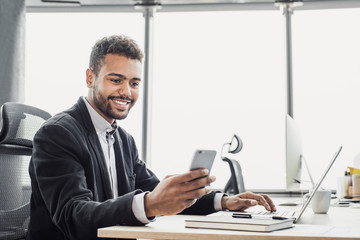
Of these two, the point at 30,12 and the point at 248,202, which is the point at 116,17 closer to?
the point at 30,12

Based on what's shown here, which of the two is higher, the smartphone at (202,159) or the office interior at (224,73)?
the office interior at (224,73)

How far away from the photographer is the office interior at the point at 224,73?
4379mm

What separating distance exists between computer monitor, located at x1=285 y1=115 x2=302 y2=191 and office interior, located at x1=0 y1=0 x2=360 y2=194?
1807mm

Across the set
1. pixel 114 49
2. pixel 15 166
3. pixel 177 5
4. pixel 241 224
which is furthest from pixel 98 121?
pixel 177 5

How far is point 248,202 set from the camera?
181 cm

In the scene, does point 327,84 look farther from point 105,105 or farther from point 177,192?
→ point 177,192

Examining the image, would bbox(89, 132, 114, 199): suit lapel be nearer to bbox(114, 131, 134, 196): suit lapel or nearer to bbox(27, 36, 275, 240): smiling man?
bbox(27, 36, 275, 240): smiling man

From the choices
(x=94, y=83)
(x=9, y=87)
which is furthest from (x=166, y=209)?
(x=9, y=87)

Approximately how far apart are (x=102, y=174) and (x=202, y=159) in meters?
0.61

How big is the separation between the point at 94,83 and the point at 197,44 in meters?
2.80

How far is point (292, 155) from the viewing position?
2271mm

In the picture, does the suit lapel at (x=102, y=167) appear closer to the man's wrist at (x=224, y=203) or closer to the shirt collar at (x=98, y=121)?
the shirt collar at (x=98, y=121)

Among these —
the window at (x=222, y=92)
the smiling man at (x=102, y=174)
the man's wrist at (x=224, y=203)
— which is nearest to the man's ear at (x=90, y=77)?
the smiling man at (x=102, y=174)

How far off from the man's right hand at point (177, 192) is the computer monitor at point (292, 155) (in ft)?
3.29
